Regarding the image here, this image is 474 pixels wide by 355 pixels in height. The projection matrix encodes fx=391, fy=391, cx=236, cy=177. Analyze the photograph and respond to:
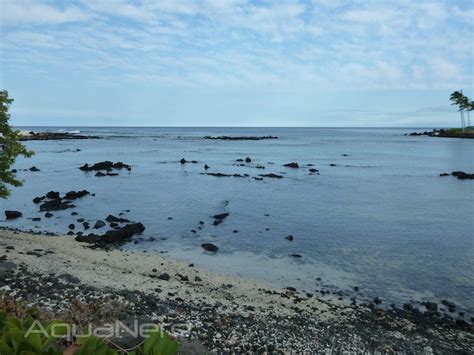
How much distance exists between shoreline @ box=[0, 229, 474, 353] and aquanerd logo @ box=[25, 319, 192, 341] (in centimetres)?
255

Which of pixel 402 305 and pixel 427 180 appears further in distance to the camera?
pixel 427 180

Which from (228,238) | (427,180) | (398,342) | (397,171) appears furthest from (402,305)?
(397,171)

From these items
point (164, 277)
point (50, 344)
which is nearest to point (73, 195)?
point (164, 277)

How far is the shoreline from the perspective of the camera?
9.06 metres

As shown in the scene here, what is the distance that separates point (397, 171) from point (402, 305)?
41528 millimetres

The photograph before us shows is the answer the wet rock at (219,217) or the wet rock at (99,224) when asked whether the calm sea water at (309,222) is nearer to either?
the wet rock at (219,217)

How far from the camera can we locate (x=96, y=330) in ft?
13.4

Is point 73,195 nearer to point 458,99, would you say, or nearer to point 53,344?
point 53,344

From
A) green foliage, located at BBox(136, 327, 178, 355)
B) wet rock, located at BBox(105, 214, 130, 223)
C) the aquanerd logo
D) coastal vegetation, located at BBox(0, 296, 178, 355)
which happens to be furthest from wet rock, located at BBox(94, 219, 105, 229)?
green foliage, located at BBox(136, 327, 178, 355)

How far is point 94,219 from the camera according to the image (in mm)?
24078

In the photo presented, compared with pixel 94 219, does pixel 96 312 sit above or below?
above

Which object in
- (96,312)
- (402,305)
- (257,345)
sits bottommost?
(402,305)

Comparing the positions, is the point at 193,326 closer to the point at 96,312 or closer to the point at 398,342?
the point at 96,312

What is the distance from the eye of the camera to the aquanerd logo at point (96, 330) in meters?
2.80
